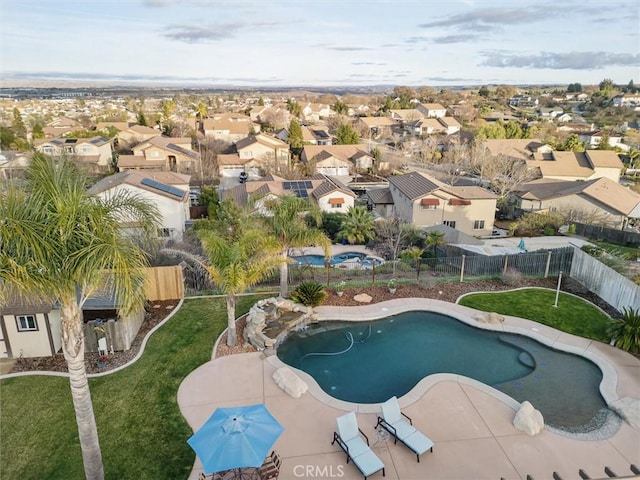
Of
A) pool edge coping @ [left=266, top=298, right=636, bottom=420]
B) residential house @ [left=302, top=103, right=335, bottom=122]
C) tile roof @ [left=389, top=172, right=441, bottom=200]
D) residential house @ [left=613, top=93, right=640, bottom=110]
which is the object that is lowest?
pool edge coping @ [left=266, top=298, right=636, bottom=420]

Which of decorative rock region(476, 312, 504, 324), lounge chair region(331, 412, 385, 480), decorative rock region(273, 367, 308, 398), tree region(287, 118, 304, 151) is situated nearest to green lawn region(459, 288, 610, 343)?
decorative rock region(476, 312, 504, 324)

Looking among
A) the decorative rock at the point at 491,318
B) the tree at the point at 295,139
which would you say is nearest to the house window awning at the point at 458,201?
the decorative rock at the point at 491,318

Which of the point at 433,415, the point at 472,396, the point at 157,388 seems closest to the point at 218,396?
the point at 157,388

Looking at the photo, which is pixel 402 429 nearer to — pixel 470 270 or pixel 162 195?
pixel 470 270

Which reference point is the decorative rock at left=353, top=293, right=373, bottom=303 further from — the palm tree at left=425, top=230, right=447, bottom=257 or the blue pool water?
the palm tree at left=425, top=230, right=447, bottom=257

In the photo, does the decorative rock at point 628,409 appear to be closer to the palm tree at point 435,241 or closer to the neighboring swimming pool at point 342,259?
the palm tree at point 435,241

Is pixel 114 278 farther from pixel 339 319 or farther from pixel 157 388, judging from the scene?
pixel 339 319
